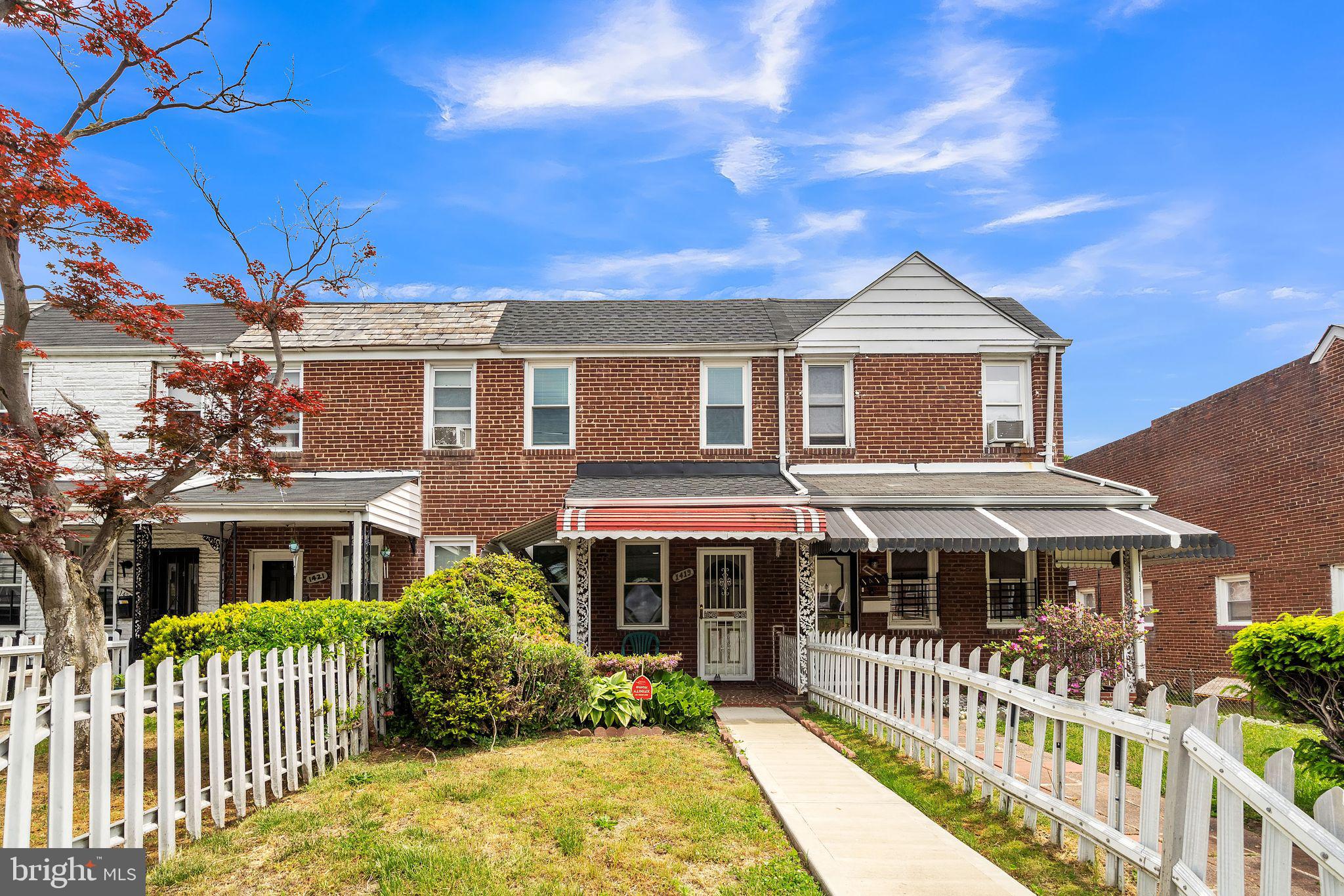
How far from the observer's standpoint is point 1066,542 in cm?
1274

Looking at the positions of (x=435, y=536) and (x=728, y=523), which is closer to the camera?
(x=728, y=523)

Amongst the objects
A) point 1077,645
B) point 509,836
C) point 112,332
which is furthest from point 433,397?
point 509,836

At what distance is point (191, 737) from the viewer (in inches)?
242

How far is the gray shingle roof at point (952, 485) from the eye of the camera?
14.4m

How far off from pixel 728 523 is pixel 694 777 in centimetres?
531

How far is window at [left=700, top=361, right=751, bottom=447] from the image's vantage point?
655 inches

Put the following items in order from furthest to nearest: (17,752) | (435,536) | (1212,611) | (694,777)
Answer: (1212,611) < (435,536) < (694,777) < (17,752)

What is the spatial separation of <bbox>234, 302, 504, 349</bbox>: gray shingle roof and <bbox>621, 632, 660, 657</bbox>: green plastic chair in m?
5.90

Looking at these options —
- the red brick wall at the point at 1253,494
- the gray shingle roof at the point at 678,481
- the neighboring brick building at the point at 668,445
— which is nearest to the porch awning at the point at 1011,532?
the gray shingle roof at the point at 678,481

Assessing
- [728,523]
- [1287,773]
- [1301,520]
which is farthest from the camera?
[1301,520]

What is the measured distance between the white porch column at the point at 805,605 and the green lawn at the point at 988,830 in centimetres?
→ 373

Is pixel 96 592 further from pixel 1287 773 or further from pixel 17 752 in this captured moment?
pixel 1287 773

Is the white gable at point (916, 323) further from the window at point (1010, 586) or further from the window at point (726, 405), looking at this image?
the window at point (1010, 586)

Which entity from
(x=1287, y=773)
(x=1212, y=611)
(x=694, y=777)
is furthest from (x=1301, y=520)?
(x=1287, y=773)
